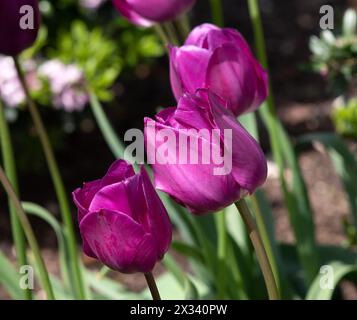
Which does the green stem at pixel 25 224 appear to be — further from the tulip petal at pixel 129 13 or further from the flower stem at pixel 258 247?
the tulip petal at pixel 129 13

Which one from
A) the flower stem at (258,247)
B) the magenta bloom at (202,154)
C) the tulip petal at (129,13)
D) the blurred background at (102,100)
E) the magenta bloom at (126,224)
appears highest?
the tulip petal at (129,13)

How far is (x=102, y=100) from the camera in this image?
3277mm

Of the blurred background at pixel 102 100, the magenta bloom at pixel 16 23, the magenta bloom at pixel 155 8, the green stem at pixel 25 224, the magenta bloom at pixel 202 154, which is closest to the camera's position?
the magenta bloom at pixel 202 154

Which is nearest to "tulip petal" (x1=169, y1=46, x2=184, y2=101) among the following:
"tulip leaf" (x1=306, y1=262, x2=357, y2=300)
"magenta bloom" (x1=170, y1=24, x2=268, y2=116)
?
"magenta bloom" (x1=170, y1=24, x2=268, y2=116)

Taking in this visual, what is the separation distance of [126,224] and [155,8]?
1.78ft

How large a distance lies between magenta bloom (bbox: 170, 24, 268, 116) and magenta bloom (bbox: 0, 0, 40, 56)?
231mm

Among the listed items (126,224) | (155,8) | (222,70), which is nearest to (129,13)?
(155,8)

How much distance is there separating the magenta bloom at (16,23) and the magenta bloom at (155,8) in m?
0.16

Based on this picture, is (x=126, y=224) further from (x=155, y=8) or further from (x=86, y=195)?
(x=155, y=8)

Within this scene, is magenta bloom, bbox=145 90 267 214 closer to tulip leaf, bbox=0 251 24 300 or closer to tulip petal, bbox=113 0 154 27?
tulip petal, bbox=113 0 154 27

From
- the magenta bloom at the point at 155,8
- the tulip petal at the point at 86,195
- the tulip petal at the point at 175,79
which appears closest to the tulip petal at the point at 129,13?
the magenta bloom at the point at 155,8

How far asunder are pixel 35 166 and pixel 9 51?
80.4 inches

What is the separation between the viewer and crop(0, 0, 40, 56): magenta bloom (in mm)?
1177

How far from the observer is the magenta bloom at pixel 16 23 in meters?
1.18
